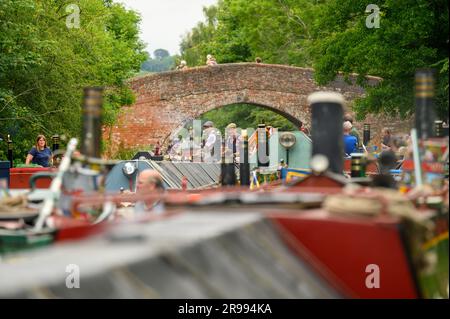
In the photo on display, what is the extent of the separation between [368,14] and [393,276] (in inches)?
627

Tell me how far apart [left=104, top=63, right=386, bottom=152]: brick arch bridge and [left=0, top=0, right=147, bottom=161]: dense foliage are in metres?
10.2

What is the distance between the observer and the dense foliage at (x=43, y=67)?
690 inches

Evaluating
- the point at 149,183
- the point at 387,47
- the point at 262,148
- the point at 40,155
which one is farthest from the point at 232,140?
the point at 387,47

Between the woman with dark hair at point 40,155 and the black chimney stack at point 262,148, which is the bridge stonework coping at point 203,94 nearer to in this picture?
the woman with dark hair at point 40,155

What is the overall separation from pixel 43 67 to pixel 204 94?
15229mm

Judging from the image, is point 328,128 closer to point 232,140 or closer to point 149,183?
point 149,183

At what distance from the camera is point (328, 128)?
633 centimetres

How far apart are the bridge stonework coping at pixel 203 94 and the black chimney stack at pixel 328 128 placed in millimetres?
26252

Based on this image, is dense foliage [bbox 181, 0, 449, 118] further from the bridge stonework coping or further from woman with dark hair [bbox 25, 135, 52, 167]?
the bridge stonework coping

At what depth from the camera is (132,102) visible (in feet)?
101

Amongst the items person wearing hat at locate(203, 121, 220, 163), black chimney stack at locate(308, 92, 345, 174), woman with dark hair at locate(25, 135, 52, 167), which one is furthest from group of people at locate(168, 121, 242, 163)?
black chimney stack at locate(308, 92, 345, 174)

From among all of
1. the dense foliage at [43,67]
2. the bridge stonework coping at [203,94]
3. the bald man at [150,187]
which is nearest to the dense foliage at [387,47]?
the dense foliage at [43,67]
